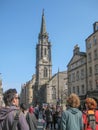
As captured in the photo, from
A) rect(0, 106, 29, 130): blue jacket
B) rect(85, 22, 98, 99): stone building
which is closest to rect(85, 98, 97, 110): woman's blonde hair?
rect(0, 106, 29, 130): blue jacket

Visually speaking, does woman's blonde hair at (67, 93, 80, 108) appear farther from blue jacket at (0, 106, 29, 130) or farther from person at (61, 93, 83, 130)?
blue jacket at (0, 106, 29, 130)

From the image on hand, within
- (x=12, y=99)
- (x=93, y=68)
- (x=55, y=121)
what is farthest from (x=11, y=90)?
(x=93, y=68)

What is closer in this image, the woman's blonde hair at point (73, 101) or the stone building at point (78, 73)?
the woman's blonde hair at point (73, 101)

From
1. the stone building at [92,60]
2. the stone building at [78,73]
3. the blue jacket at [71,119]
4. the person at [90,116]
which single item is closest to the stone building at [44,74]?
the stone building at [78,73]

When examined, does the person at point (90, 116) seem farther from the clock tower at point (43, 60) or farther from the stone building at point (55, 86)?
the clock tower at point (43, 60)

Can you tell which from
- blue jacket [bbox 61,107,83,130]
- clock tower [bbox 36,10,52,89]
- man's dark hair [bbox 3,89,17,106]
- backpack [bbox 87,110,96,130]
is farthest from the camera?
clock tower [bbox 36,10,52,89]

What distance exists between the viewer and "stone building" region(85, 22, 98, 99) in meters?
50.8

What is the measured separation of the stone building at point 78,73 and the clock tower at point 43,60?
4391 centimetres

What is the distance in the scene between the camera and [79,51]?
196 ft

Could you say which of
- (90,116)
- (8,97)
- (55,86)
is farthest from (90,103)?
(55,86)

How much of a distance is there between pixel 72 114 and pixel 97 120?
2.52 feet

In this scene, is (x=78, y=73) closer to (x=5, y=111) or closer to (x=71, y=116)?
(x=71, y=116)

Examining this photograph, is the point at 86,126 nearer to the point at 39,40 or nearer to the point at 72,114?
the point at 72,114

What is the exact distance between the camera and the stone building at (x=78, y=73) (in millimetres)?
55625
